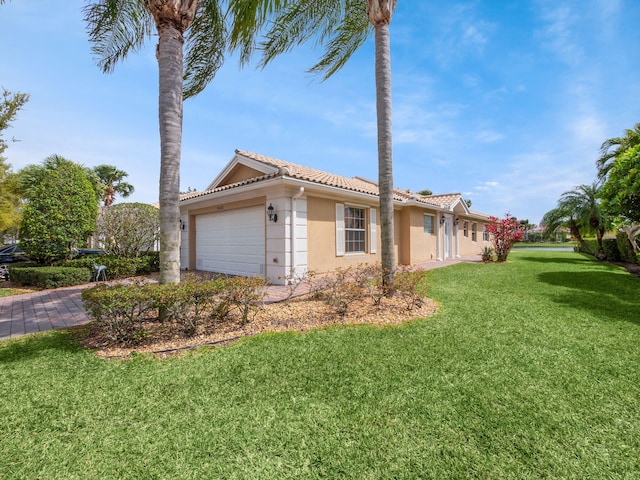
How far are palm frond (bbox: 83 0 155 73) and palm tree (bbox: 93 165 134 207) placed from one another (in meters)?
25.4

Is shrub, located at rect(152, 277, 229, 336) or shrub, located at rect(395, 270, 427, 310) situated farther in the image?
shrub, located at rect(395, 270, 427, 310)

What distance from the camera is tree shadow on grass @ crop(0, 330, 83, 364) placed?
4.43m

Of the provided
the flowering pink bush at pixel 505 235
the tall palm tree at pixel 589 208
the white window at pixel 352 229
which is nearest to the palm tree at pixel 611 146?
the tall palm tree at pixel 589 208

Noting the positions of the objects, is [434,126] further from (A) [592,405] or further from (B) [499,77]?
(A) [592,405]

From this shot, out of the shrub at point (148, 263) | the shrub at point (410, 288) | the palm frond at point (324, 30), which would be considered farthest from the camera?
the shrub at point (148, 263)

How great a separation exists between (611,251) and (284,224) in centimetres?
2281

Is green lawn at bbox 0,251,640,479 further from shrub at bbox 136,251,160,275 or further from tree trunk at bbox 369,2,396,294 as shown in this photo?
shrub at bbox 136,251,160,275

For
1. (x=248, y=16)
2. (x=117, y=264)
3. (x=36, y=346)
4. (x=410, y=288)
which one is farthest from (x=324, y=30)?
(x=117, y=264)

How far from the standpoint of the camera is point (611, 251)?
18.7 metres

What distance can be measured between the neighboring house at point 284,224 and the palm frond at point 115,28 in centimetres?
504

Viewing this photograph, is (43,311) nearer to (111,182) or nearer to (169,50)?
(169,50)

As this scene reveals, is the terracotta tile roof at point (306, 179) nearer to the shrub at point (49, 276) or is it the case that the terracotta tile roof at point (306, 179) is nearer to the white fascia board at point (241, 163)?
the white fascia board at point (241, 163)

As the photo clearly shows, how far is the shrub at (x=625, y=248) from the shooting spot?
1606cm

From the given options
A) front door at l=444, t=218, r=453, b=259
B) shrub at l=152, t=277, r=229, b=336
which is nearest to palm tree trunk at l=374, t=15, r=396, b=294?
shrub at l=152, t=277, r=229, b=336
